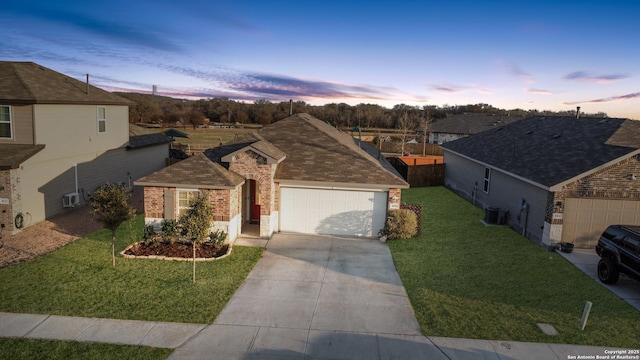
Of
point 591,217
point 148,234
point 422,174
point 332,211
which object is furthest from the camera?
point 422,174

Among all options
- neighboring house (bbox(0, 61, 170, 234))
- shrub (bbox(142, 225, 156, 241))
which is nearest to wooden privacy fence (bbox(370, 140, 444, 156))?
neighboring house (bbox(0, 61, 170, 234))

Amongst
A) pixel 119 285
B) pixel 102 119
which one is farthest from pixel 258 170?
pixel 102 119

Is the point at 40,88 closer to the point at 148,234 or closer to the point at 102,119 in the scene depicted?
the point at 102,119

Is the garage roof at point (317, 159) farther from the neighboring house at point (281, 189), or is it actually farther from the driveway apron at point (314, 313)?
the driveway apron at point (314, 313)

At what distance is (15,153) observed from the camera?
1625 cm

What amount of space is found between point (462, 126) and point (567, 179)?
47470 mm

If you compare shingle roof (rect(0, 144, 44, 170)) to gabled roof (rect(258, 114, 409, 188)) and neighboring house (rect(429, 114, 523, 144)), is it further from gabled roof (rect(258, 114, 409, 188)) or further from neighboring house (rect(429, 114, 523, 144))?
neighboring house (rect(429, 114, 523, 144))

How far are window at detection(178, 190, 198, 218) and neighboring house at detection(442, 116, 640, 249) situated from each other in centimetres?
1326

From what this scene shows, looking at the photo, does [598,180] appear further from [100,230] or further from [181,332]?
[100,230]

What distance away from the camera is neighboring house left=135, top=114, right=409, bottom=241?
15.3m

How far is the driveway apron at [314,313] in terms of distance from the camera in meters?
8.60

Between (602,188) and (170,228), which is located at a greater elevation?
(602,188)

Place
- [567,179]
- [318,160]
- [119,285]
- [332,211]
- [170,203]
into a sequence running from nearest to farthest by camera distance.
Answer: [119,285] < [567,179] < [170,203] < [332,211] < [318,160]

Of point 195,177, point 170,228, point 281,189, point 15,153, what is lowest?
point 170,228
